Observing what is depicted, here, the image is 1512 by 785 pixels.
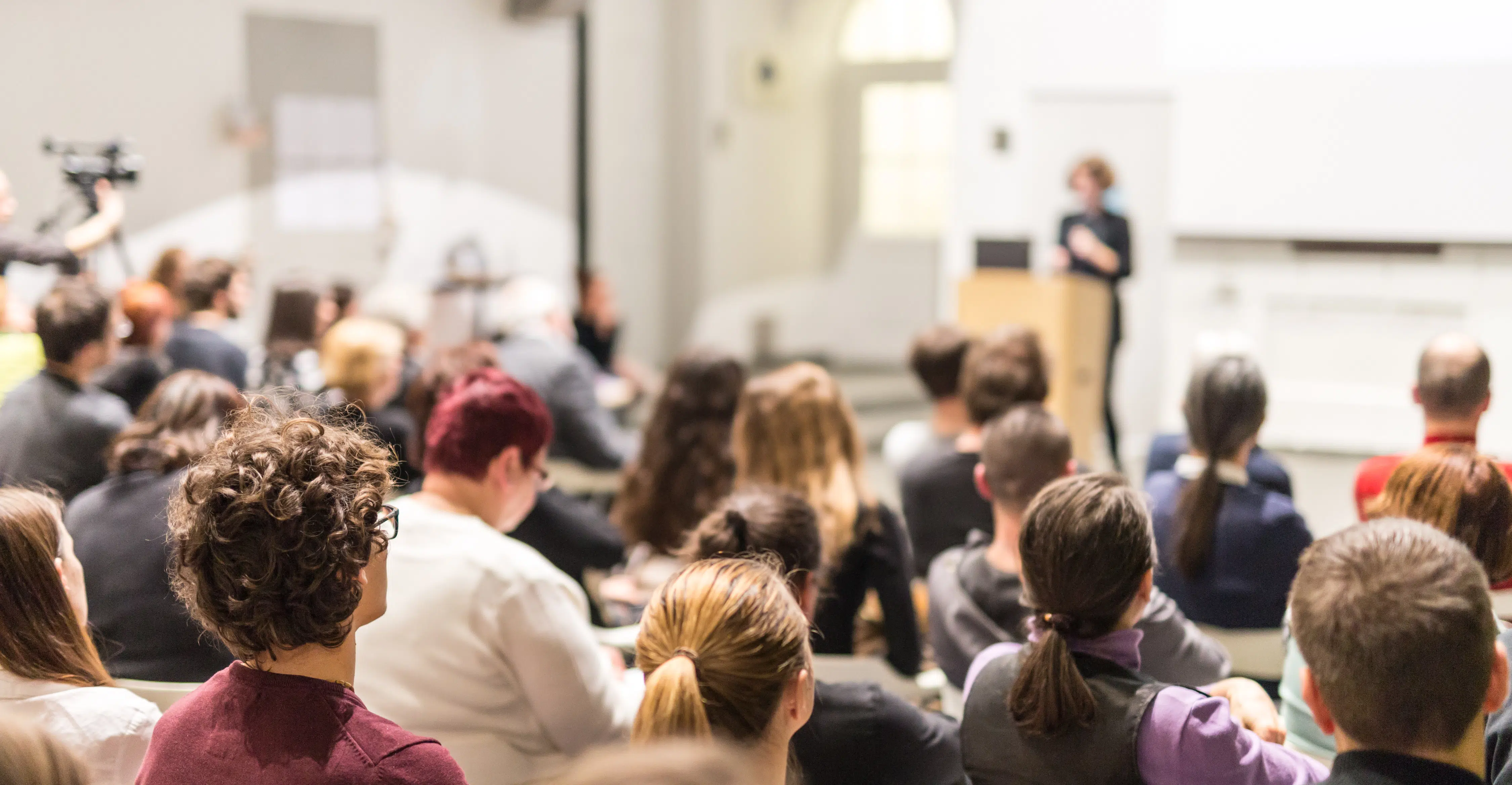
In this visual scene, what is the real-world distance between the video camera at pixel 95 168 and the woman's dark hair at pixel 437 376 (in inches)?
79.9

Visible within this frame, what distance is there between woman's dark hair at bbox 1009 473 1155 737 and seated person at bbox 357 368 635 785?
0.68 m

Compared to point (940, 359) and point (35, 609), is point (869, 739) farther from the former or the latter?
point (940, 359)

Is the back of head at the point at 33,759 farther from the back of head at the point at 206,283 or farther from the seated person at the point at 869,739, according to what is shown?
the back of head at the point at 206,283

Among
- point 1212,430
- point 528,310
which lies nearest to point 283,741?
point 1212,430

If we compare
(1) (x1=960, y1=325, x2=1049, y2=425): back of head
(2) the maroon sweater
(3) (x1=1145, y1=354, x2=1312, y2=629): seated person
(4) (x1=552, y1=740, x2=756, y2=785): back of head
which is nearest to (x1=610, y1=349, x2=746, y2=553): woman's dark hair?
(1) (x1=960, y1=325, x2=1049, y2=425): back of head

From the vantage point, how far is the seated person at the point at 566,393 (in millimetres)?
4492

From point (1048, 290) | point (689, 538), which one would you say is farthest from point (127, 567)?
point (1048, 290)

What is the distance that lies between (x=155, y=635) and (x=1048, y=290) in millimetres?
4505

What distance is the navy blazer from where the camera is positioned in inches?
96.1

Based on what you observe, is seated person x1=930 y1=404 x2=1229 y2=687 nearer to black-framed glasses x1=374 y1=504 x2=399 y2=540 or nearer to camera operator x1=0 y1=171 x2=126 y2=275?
black-framed glasses x1=374 y1=504 x2=399 y2=540

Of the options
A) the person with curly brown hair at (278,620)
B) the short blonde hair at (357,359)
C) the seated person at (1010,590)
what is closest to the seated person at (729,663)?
the person with curly brown hair at (278,620)

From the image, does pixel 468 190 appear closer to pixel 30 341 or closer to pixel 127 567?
pixel 30 341

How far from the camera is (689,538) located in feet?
6.51

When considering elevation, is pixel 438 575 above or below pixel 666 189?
below
